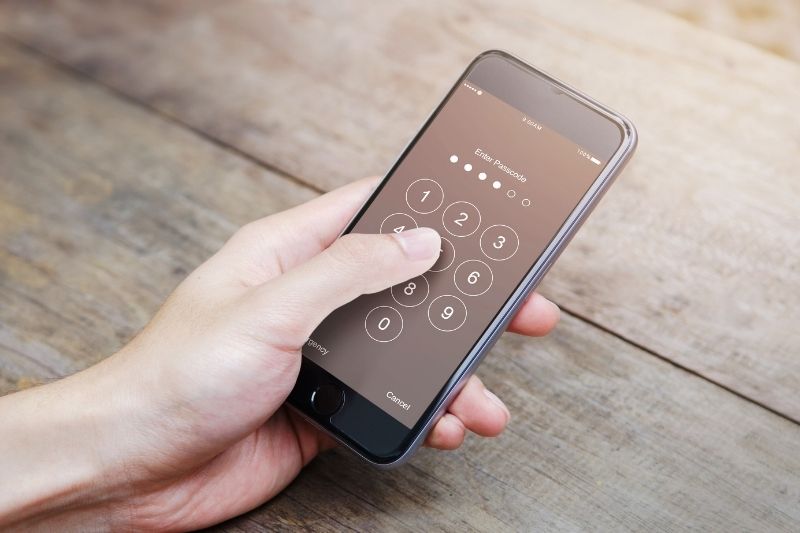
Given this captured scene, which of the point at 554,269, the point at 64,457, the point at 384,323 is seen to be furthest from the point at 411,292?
the point at 64,457

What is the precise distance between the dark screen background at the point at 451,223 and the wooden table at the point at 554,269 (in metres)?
0.07

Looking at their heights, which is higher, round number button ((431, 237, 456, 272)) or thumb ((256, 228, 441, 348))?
round number button ((431, 237, 456, 272))

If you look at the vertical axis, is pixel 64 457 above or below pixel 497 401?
below

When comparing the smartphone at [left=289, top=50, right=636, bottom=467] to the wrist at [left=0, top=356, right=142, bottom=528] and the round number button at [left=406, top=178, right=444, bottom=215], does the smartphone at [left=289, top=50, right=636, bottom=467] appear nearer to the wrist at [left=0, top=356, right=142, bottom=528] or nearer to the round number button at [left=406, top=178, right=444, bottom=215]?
the round number button at [left=406, top=178, right=444, bottom=215]

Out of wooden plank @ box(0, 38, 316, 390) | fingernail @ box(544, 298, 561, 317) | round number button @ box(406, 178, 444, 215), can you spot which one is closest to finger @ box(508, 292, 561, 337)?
fingernail @ box(544, 298, 561, 317)

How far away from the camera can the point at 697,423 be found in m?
0.62

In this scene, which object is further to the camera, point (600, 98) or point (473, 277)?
point (600, 98)

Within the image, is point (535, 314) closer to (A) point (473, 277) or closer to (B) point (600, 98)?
(A) point (473, 277)

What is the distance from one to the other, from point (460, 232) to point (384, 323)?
90 millimetres

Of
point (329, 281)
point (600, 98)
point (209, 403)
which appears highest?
point (600, 98)

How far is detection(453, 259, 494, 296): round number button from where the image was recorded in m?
0.61

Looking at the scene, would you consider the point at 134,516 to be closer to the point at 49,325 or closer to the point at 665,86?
the point at 49,325

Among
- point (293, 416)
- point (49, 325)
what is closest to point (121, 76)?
point (49, 325)

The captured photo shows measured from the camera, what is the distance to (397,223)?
637 mm
